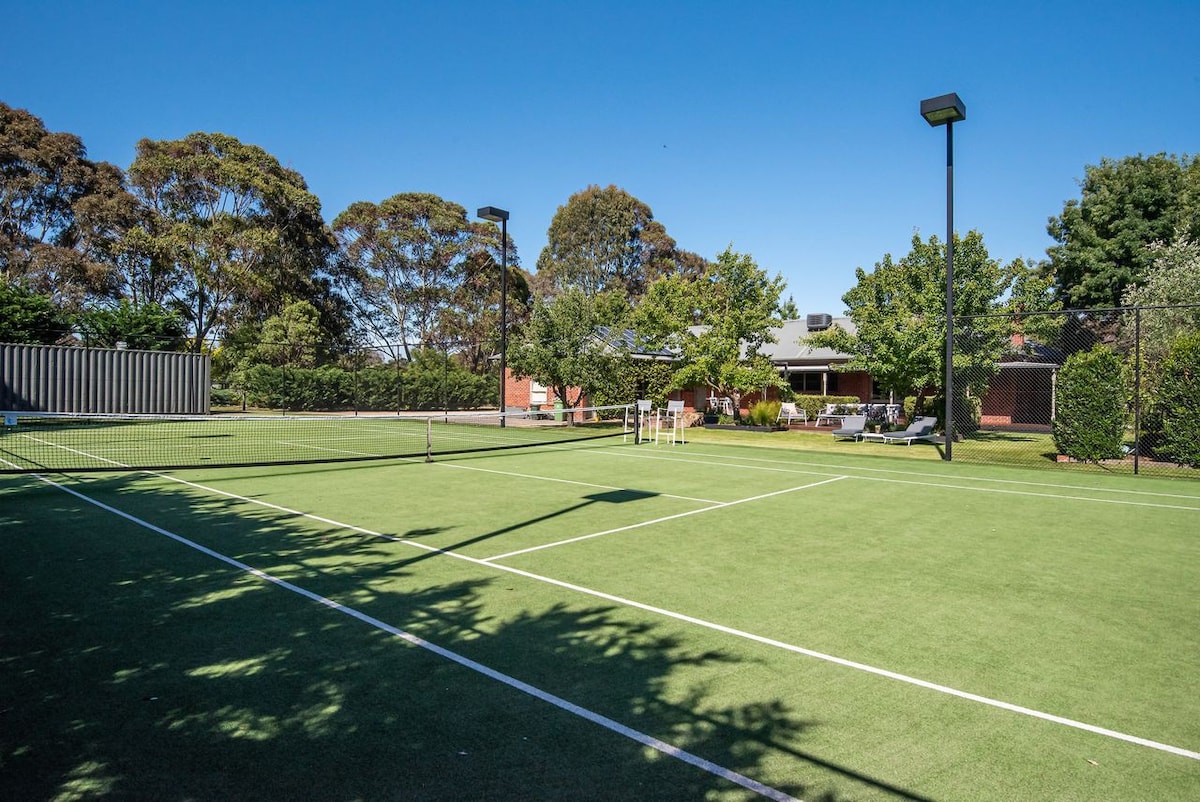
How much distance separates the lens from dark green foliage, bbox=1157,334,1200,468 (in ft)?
48.5

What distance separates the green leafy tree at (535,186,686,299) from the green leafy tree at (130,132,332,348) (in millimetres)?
21774

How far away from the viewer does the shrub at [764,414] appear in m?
25.7

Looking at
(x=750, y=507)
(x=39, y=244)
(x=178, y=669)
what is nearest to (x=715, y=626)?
(x=178, y=669)

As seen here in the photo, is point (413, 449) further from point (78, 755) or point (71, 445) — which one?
point (78, 755)

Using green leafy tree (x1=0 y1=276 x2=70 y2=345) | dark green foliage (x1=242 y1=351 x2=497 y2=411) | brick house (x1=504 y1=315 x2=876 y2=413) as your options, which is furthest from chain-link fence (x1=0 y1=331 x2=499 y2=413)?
green leafy tree (x1=0 y1=276 x2=70 y2=345)

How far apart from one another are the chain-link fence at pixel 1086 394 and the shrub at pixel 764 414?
237 inches

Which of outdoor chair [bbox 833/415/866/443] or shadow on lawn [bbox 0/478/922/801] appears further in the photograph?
outdoor chair [bbox 833/415/866/443]

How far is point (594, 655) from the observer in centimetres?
464

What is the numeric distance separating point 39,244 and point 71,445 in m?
30.3

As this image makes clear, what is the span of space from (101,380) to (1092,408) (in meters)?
33.2

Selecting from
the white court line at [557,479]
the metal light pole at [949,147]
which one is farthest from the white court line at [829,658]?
the metal light pole at [949,147]

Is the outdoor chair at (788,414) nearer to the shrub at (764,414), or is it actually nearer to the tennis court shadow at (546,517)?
the shrub at (764,414)

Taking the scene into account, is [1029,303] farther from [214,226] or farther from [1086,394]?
[214,226]

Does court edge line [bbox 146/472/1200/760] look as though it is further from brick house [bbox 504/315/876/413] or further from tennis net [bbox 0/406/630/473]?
brick house [bbox 504/315/876/413]
